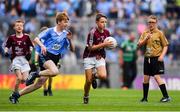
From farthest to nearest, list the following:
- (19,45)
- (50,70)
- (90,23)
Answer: (90,23)
(19,45)
(50,70)

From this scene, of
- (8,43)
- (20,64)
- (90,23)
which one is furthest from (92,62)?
(90,23)

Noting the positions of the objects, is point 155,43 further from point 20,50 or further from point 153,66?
point 20,50

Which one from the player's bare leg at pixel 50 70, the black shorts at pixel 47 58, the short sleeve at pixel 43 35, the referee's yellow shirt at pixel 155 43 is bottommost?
the player's bare leg at pixel 50 70

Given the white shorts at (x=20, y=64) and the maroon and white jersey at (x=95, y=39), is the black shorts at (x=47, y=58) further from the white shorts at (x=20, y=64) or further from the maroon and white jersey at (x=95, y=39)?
the white shorts at (x=20, y=64)

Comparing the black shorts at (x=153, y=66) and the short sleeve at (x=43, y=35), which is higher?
the short sleeve at (x=43, y=35)

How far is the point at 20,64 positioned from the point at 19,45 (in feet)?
1.88

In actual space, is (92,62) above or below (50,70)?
above

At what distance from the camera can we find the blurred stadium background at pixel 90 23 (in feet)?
110

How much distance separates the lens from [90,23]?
33.8 m

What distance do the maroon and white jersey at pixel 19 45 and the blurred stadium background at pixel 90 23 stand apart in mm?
11789

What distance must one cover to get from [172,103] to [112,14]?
16.2 metres

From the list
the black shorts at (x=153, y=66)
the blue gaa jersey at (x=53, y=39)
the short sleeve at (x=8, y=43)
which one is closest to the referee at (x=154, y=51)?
the black shorts at (x=153, y=66)

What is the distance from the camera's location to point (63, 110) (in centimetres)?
1636

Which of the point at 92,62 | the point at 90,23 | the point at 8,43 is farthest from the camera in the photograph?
the point at 90,23
